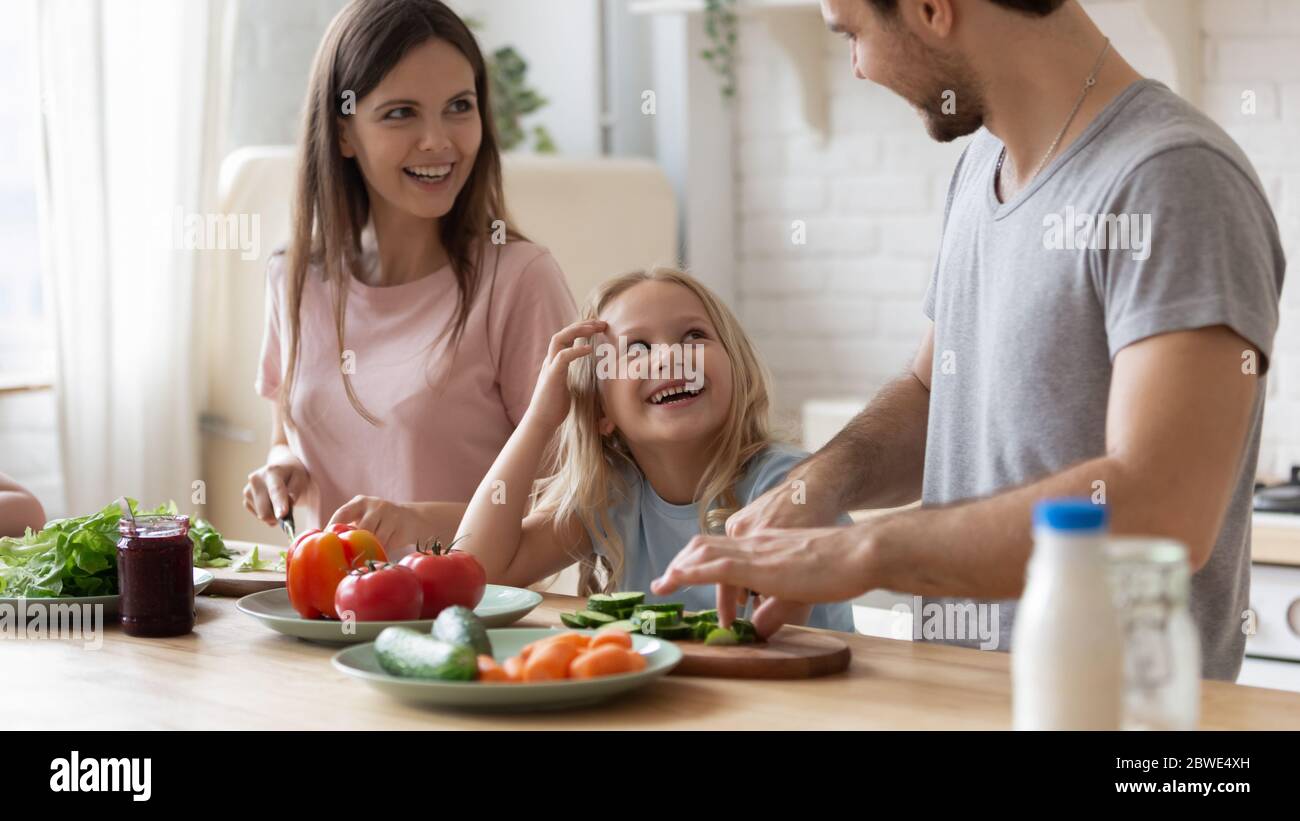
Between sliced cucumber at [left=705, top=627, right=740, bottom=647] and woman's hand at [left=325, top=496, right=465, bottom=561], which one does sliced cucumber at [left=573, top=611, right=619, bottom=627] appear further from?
woman's hand at [left=325, top=496, right=465, bottom=561]

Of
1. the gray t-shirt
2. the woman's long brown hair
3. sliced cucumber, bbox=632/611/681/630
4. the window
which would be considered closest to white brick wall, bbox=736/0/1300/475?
the woman's long brown hair

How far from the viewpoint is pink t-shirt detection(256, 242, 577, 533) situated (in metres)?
2.37

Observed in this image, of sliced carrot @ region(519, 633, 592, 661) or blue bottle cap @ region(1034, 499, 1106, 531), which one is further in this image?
sliced carrot @ region(519, 633, 592, 661)

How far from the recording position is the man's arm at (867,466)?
5.51ft

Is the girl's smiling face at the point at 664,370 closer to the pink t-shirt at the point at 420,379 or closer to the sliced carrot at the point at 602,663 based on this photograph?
the pink t-shirt at the point at 420,379

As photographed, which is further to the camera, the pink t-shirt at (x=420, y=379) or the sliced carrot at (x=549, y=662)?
the pink t-shirt at (x=420, y=379)

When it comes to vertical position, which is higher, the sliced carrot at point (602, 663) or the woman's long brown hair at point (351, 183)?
the woman's long brown hair at point (351, 183)

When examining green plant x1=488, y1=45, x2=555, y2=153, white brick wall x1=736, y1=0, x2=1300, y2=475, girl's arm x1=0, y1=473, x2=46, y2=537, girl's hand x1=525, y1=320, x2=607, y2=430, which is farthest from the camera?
green plant x1=488, y1=45, x2=555, y2=153

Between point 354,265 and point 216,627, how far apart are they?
3.06ft

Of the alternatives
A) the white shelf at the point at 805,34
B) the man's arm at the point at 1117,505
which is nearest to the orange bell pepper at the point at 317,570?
the man's arm at the point at 1117,505

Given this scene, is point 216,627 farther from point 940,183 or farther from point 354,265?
point 940,183

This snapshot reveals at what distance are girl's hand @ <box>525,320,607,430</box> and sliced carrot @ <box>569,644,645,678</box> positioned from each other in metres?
0.64

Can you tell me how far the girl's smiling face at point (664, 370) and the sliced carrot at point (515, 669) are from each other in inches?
25.6
